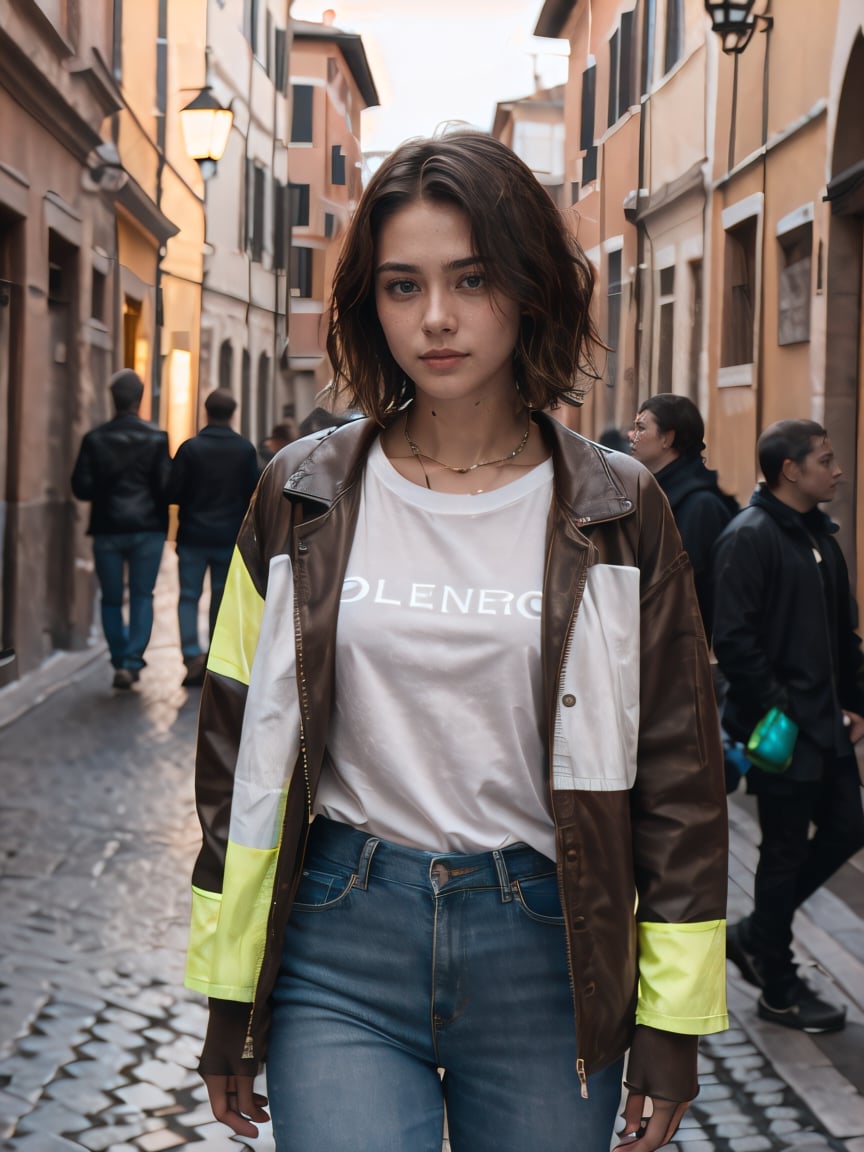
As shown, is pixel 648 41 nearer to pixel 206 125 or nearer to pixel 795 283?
pixel 795 283

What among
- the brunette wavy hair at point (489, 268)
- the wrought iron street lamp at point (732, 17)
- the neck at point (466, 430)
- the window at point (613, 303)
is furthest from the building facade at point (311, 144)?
the neck at point (466, 430)

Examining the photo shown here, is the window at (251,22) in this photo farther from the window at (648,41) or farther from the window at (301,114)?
the window at (648,41)

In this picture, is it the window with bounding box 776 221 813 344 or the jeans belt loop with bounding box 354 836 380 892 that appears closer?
the jeans belt loop with bounding box 354 836 380 892

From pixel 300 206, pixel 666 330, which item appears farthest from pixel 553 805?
pixel 300 206

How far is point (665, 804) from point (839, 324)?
691 cm

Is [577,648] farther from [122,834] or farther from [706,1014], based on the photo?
[122,834]

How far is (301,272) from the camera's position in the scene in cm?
1315

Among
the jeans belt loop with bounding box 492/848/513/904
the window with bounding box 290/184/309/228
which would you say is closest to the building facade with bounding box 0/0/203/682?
the window with bounding box 290/184/309/228

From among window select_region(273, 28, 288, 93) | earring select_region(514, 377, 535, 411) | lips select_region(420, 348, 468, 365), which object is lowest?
earring select_region(514, 377, 535, 411)

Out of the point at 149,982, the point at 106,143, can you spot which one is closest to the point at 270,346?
the point at 106,143

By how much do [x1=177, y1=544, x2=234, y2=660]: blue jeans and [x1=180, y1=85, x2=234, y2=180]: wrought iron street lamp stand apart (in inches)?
170

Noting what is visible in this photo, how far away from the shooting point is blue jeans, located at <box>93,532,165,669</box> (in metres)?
9.84

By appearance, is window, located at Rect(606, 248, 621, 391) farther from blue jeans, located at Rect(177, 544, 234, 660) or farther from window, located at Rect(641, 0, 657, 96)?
→ blue jeans, located at Rect(177, 544, 234, 660)

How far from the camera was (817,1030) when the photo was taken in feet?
14.3
